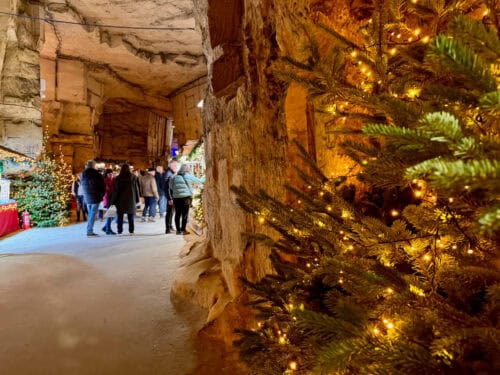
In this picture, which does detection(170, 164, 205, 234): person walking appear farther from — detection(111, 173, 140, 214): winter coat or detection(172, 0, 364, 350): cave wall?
detection(172, 0, 364, 350): cave wall

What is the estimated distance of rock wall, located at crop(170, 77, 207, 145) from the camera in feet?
64.4

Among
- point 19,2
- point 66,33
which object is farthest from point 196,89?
point 19,2

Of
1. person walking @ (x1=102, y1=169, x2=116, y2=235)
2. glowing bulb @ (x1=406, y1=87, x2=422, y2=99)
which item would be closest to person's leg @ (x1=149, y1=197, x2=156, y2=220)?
person walking @ (x1=102, y1=169, x2=116, y2=235)

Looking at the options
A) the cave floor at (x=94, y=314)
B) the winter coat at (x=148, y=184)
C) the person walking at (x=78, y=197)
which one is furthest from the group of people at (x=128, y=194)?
the person walking at (x=78, y=197)

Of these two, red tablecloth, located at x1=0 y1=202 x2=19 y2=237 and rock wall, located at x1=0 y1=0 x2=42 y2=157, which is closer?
red tablecloth, located at x1=0 y1=202 x2=19 y2=237

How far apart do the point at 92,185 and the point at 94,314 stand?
5356 mm

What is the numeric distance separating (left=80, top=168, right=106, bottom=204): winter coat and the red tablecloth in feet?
10.2

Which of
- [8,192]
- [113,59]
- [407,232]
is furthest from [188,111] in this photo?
[407,232]

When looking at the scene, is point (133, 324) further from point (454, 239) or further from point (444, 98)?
point (444, 98)

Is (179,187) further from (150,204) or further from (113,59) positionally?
(113,59)

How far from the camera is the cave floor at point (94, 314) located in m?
3.03

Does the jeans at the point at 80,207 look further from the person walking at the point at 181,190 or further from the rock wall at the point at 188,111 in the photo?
the rock wall at the point at 188,111

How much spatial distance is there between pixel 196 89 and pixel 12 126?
34.1 ft

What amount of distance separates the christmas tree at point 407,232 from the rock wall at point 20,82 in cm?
1239
